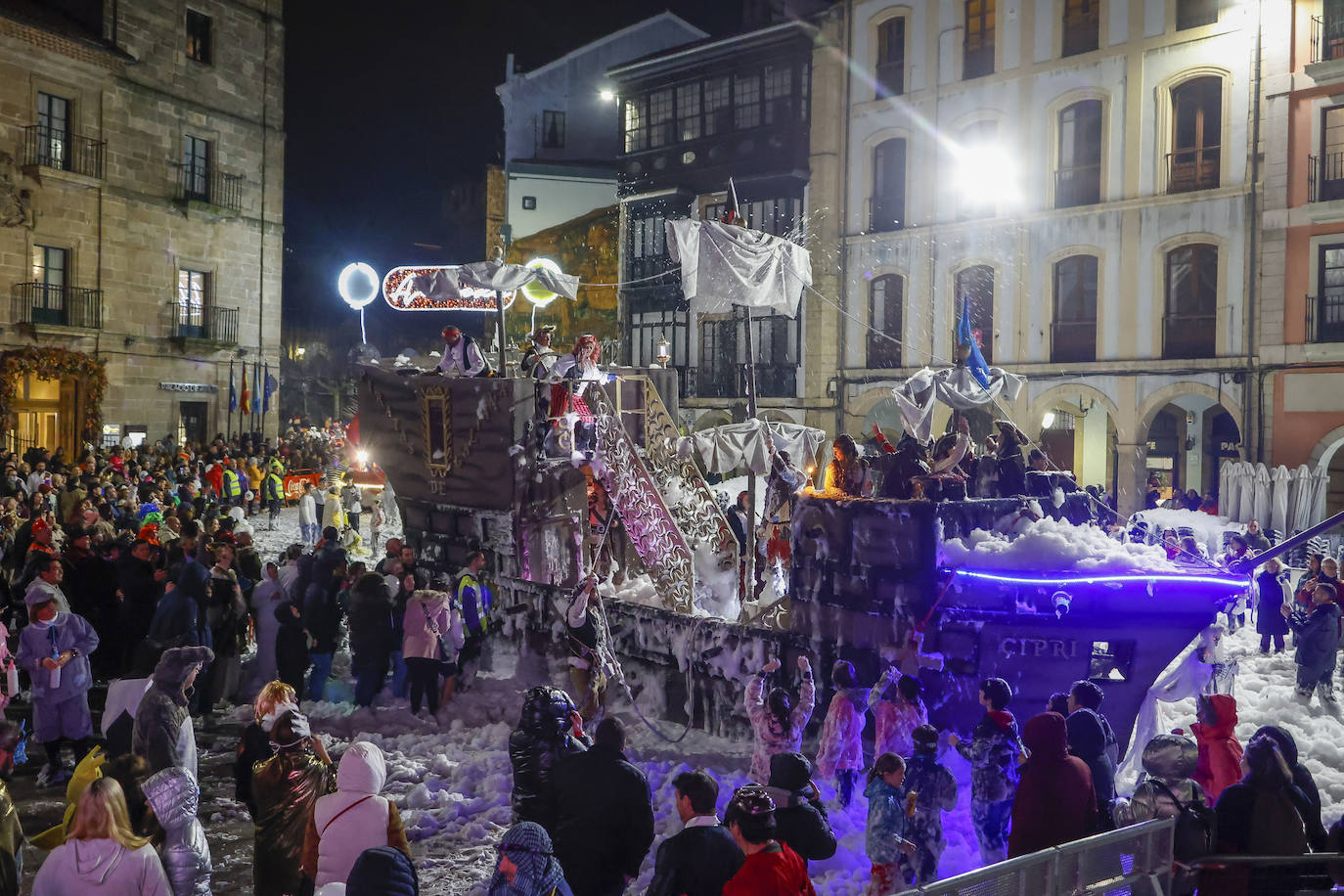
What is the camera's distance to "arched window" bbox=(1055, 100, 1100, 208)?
25750 millimetres

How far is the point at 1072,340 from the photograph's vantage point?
26156mm

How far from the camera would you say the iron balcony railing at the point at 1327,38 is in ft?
72.8

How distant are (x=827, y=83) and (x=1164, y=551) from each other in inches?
896

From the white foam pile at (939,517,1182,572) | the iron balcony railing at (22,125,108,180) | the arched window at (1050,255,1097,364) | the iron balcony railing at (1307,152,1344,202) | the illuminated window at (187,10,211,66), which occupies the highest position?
the illuminated window at (187,10,211,66)

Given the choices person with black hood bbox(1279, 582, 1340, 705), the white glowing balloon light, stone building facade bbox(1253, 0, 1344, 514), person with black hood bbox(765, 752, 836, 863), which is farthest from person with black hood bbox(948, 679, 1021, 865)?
stone building facade bbox(1253, 0, 1344, 514)

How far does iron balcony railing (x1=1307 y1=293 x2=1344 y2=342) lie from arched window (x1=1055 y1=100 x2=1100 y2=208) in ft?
17.9

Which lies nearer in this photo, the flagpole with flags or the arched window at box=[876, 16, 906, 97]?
the arched window at box=[876, 16, 906, 97]

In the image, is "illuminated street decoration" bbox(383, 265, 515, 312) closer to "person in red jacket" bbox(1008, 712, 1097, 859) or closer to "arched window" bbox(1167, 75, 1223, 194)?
"person in red jacket" bbox(1008, 712, 1097, 859)

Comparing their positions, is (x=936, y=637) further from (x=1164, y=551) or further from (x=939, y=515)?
(x=1164, y=551)

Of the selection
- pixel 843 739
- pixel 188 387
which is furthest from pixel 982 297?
pixel 188 387

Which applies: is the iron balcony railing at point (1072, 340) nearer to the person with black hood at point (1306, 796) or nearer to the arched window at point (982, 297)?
the arched window at point (982, 297)

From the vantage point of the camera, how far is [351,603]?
11.4 meters

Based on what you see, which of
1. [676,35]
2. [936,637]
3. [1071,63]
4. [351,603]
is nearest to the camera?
[936,637]

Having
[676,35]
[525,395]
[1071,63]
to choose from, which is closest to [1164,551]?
[525,395]
